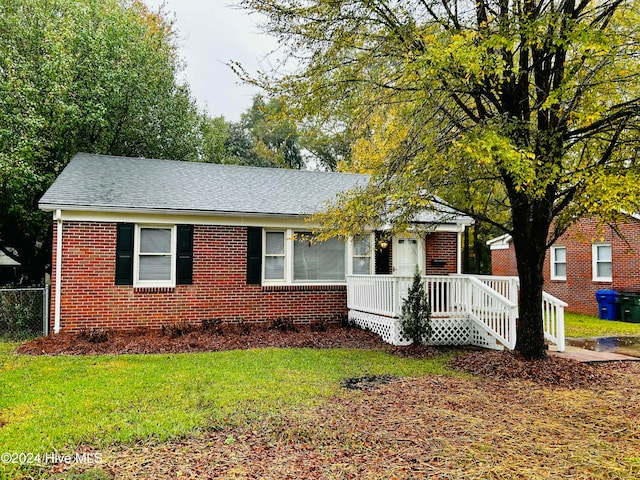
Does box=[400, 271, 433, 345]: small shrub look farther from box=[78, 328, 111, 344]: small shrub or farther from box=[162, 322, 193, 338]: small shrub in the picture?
box=[78, 328, 111, 344]: small shrub

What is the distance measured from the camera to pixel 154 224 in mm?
10805

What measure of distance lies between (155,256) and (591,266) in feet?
48.6

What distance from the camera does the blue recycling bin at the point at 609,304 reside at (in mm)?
15219

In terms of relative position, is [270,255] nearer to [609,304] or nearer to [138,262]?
[138,262]

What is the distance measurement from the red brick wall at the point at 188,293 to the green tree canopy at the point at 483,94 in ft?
13.2

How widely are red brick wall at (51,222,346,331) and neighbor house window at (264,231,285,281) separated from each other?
16.1 inches

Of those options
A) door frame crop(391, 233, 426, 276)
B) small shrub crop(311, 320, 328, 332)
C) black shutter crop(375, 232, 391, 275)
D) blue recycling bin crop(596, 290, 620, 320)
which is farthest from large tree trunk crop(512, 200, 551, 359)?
blue recycling bin crop(596, 290, 620, 320)

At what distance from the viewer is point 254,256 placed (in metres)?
11.5

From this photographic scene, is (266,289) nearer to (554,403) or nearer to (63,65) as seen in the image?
(554,403)

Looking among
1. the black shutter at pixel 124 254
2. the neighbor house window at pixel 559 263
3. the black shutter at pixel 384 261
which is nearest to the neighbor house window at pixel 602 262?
the neighbor house window at pixel 559 263

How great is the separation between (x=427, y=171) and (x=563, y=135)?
2.15 metres

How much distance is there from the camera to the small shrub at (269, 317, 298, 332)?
11.1 m

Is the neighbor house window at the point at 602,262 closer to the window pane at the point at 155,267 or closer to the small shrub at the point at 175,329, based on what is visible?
the small shrub at the point at 175,329

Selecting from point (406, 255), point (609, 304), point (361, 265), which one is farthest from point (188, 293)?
point (609, 304)
